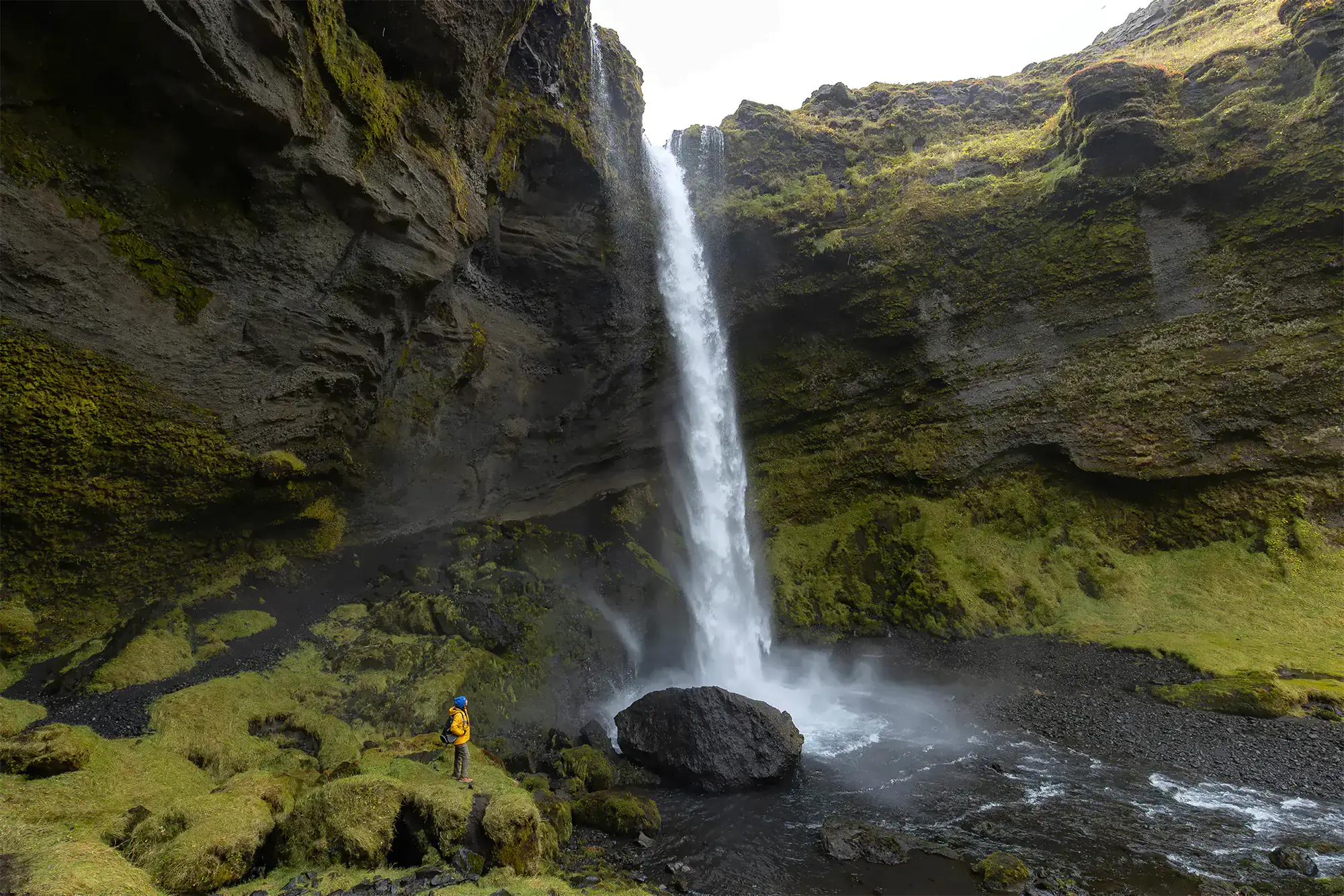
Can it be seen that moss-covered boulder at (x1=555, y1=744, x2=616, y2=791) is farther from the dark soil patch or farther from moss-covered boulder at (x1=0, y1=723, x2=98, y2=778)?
the dark soil patch

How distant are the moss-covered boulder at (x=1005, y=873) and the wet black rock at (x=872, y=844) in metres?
0.56

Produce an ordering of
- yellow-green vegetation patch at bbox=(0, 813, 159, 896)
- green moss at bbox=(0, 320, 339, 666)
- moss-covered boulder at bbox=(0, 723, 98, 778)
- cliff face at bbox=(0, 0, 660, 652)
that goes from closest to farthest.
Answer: yellow-green vegetation patch at bbox=(0, 813, 159, 896) → moss-covered boulder at bbox=(0, 723, 98, 778) → cliff face at bbox=(0, 0, 660, 652) → green moss at bbox=(0, 320, 339, 666)

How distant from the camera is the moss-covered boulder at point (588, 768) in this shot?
36.4ft

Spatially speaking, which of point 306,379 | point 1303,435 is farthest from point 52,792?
point 1303,435

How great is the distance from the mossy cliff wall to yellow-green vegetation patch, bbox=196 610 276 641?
52.8ft

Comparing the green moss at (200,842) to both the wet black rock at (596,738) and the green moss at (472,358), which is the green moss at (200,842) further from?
the green moss at (472,358)

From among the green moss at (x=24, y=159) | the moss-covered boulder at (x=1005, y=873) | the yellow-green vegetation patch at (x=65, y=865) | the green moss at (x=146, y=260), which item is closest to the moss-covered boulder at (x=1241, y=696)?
the moss-covered boulder at (x=1005, y=873)

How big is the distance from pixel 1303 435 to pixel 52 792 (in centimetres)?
2791

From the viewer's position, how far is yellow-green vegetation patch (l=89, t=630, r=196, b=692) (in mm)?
9891

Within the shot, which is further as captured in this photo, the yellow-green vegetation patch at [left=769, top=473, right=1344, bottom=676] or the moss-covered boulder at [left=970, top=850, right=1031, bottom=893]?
the yellow-green vegetation patch at [left=769, top=473, right=1344, bottom=676]

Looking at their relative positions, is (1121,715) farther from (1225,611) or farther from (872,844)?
(872,844)

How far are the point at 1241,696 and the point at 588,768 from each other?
44.5 ft

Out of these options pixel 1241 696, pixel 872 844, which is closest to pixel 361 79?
pixel 872 844

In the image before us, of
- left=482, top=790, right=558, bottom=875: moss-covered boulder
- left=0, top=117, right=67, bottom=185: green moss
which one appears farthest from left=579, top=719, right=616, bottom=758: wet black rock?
left=0, top=117, right=67, bottom=185: green moss
